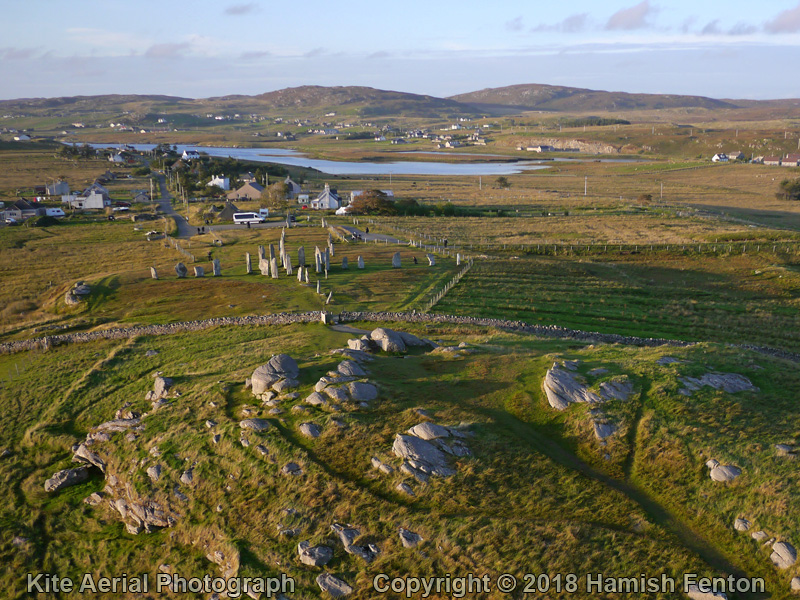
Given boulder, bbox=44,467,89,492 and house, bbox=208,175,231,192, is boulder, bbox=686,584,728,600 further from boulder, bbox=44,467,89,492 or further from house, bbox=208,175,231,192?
house, bbox=208,175,231,192

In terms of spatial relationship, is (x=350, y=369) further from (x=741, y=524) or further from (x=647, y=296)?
(x=647, y=296)

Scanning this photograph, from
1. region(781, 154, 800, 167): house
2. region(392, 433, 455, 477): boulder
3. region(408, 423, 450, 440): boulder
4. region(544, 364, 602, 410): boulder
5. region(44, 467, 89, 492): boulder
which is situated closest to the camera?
region(392, 433, 455, 477): boulder

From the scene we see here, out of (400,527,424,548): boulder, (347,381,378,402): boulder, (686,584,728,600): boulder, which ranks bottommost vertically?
(400,527,424,548): boulder

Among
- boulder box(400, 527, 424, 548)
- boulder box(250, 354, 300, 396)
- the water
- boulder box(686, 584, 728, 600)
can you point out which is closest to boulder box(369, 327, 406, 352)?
boulder box(250, 354, 300, 396)

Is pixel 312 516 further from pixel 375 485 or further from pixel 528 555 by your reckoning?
pixel 528 555

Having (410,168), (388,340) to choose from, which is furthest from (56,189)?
(410,168)

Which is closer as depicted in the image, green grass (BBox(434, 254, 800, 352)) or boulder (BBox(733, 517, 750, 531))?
boulder (BBox(733, 517, 750, 531))
